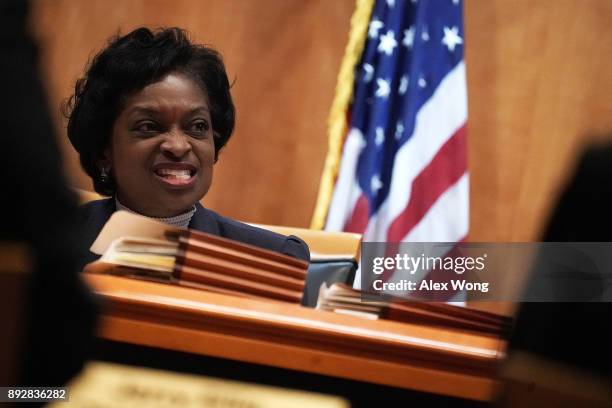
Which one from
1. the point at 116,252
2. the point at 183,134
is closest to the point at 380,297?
the point at 116,252

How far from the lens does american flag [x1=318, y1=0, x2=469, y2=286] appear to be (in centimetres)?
339

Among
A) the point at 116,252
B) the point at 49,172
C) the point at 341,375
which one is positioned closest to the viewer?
the point at 49,172

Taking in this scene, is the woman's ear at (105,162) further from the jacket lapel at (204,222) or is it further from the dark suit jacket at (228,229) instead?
the jacket lapel at (204,222)

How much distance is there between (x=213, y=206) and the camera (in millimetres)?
3928

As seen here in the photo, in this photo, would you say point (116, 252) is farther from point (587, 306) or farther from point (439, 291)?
point (439, 291)

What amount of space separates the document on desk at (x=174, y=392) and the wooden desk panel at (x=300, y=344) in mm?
41

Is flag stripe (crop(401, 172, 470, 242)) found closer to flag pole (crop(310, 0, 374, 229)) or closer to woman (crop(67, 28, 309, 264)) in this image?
flag pole (crop(310, 0, 374, 229))

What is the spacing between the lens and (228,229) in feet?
7.96

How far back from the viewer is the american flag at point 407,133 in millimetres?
3393

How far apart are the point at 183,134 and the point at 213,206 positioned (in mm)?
1551


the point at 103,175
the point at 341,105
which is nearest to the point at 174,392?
the point at 103,175

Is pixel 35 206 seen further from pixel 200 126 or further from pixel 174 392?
pixel 200 126

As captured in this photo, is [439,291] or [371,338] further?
[439,291]

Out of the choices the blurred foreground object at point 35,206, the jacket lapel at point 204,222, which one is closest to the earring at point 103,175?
the jacket lapel at point 204,222
